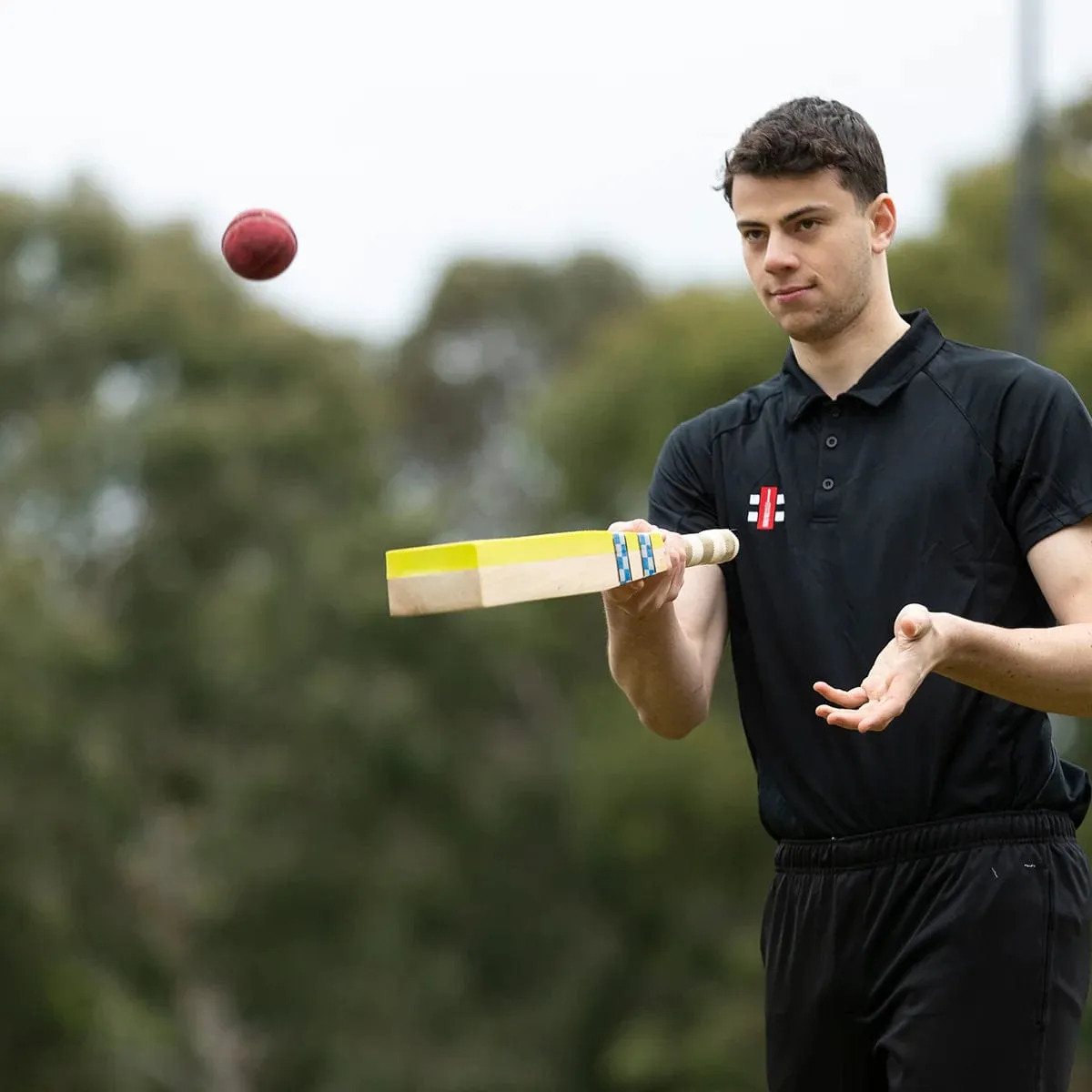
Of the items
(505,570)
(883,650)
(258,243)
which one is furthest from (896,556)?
(258,243)

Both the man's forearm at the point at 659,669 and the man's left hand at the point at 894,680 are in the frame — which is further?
the man's forearm at the point at 659,669

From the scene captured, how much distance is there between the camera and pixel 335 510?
30.0 m

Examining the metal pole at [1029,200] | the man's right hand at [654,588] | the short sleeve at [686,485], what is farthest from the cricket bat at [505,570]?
the metal pole at [1029,200]

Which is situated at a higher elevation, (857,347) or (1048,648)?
(857,347)

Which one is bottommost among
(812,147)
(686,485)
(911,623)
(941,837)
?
(941,837)

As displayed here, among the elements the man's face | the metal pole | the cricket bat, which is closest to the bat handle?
the cricket bat

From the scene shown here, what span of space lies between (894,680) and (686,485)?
1.05 meters

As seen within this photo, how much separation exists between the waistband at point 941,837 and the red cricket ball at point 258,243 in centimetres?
244

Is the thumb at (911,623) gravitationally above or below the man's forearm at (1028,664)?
above

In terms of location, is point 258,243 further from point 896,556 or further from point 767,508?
point 896,556

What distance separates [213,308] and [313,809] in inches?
283

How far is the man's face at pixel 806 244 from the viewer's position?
3885 millimetres

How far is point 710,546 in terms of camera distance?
3.89m

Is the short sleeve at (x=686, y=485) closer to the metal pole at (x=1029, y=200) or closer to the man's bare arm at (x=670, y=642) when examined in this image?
the man's bare arm at (x=670, y=642)
